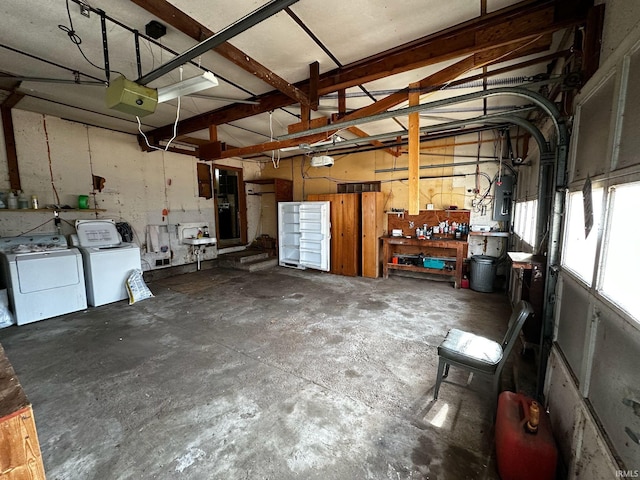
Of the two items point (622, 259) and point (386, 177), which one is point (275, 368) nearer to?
point (622, 259)

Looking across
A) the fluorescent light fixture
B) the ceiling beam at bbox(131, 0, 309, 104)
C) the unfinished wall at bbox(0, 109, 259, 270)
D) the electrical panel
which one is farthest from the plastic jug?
the electrical panel

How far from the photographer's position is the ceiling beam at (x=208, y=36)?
177cm

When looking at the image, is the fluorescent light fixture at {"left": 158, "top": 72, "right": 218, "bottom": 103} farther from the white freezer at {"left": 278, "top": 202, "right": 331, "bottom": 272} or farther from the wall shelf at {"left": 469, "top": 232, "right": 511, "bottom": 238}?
the wall shelf at {"left": 469, "top": 232, "right": 511, "bottom": 238}

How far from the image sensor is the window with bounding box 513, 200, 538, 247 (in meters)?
3.10

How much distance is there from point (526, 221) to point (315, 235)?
4120 millimetres

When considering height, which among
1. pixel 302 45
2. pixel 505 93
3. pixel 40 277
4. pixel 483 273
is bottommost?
pixel 483 273

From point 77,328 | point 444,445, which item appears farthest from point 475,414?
point 77,328

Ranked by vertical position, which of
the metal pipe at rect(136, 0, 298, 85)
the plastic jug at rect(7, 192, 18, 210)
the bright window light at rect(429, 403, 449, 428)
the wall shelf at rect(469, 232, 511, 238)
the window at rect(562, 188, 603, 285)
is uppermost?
the metal pipe at rect(136, 0, 298, 85)

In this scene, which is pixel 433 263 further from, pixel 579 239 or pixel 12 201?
pixel 12 201

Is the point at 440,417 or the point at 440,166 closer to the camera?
the point at 440,417

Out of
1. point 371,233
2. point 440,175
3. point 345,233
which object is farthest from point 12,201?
point 440,175

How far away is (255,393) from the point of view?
2141 millimetres

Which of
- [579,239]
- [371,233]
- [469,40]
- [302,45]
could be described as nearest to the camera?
[579,239]

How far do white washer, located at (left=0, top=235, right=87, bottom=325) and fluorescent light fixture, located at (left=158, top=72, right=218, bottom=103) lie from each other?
3.09 metres
